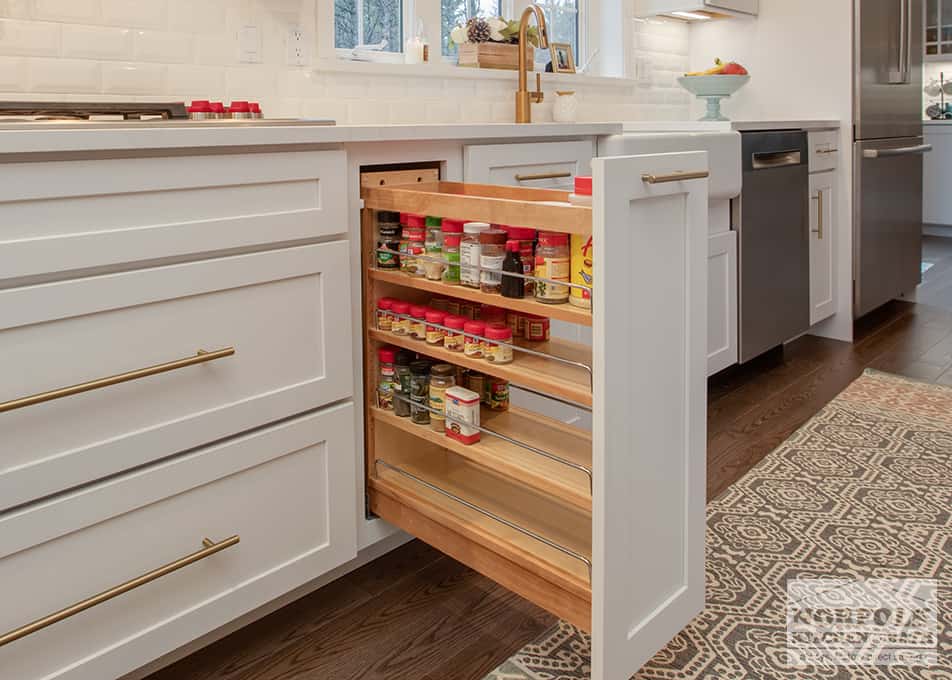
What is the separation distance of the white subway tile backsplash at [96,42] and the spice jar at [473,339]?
41.6 inches

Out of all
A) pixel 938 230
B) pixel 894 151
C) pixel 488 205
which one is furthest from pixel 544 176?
pixel 938 230

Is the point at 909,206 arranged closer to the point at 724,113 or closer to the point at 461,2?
the point at 724,113

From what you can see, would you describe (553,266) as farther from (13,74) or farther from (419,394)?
(13,74)

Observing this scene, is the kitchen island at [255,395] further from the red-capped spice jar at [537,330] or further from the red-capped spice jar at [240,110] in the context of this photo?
the red-capped spice jar at [240,110]

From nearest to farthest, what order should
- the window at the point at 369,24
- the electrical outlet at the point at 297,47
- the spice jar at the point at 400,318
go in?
the spice jar at the point at 400,318 < the electrical outlet at the point at 297,47 < the window at the point at 369,24

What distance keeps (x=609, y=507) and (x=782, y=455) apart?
4.53 feet

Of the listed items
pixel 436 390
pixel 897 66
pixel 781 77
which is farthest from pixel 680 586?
pixel 897 66

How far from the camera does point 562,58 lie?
3.23 m

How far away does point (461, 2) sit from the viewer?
9.71 ft

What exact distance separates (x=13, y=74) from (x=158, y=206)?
74cm

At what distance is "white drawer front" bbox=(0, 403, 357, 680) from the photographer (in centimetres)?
118

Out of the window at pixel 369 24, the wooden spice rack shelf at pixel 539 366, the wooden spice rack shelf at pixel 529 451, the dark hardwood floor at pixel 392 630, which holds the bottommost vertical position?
the dark hardwood floor at pixel 392 630

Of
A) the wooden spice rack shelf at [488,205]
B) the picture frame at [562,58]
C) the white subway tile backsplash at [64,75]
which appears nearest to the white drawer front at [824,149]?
the picture frame at [562,58]

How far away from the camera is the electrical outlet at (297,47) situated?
2232 mm
